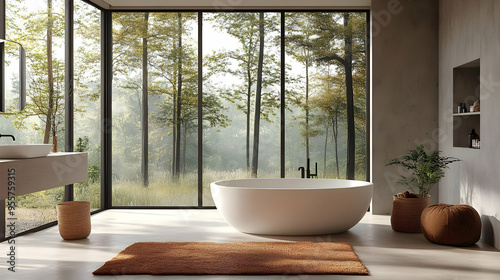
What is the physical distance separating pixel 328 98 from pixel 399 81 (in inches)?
37.0

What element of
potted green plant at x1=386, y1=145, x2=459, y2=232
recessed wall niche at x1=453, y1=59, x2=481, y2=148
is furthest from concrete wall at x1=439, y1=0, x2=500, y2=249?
potted green plant at x1=386, y1=145, x2=459, y2=232

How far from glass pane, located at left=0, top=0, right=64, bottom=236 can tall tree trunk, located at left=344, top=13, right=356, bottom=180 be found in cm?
339

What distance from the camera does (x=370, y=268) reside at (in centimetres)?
359

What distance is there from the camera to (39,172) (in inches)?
146

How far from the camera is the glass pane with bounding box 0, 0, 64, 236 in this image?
471cm

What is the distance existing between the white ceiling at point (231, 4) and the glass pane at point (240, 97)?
0.85 feet

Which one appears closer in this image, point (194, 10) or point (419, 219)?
point (419, 219)

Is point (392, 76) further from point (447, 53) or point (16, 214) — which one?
point (16, 214)


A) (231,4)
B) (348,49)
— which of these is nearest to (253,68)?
(231,4)

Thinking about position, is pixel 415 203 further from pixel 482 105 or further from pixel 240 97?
pixel 240 97

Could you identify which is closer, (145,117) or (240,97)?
(145,117)

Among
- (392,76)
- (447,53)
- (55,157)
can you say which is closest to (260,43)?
(392,76)

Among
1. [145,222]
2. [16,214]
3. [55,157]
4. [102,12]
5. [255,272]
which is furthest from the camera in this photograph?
[102,12]

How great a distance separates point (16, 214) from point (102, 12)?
284cm
